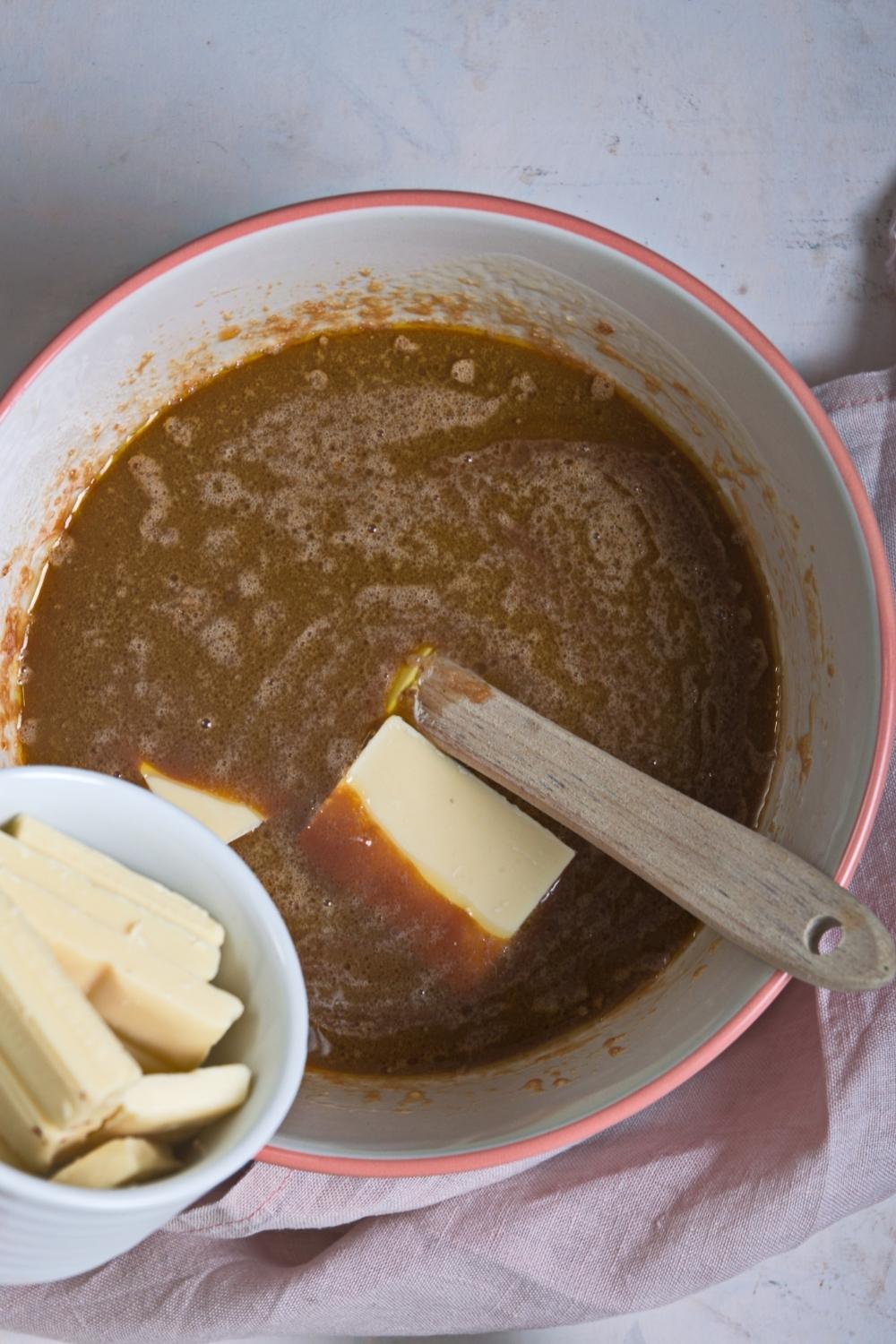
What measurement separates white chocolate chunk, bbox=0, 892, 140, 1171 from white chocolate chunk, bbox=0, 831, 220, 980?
0.07 metres

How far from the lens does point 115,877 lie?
3.00 feet

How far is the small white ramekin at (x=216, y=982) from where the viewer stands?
79cm

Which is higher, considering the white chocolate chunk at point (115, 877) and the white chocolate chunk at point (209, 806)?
the white chocolate chunk at point (115, 877)

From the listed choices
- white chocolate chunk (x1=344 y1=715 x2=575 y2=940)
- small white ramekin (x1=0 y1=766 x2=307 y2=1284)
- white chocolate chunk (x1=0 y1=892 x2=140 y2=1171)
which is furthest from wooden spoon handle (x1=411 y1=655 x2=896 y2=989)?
white chocolate chunk (x1=0 y1=892 x2=140 y2=1171)

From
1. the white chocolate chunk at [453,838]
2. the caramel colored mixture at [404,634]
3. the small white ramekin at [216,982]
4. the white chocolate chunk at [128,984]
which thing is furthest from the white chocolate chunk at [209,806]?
the white chocolate chunk at [128,984]

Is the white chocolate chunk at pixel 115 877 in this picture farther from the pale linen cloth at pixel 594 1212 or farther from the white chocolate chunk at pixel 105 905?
the pale linen cloth at pixel 594 1212

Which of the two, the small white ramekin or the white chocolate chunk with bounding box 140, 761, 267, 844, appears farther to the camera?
the white chocolate chunk with bounding box 140, 761, 267, 844

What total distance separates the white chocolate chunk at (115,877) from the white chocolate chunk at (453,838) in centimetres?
41

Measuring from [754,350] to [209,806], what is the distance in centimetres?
77

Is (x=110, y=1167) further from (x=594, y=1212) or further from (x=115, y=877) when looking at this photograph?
(x=594, y=1212)

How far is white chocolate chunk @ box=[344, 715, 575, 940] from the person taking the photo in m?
1.32

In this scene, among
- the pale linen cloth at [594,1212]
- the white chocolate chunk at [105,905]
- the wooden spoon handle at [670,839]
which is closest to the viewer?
the white chocolate chunk at [105,905]

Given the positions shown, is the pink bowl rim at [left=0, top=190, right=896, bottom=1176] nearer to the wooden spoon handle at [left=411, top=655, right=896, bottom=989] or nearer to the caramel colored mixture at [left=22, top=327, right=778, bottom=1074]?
the wooden spoon handle at [left=411, top=655, right=896, bottom=989]

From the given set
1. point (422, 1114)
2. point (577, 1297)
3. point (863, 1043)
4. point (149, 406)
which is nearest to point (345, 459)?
point (149, 406)
